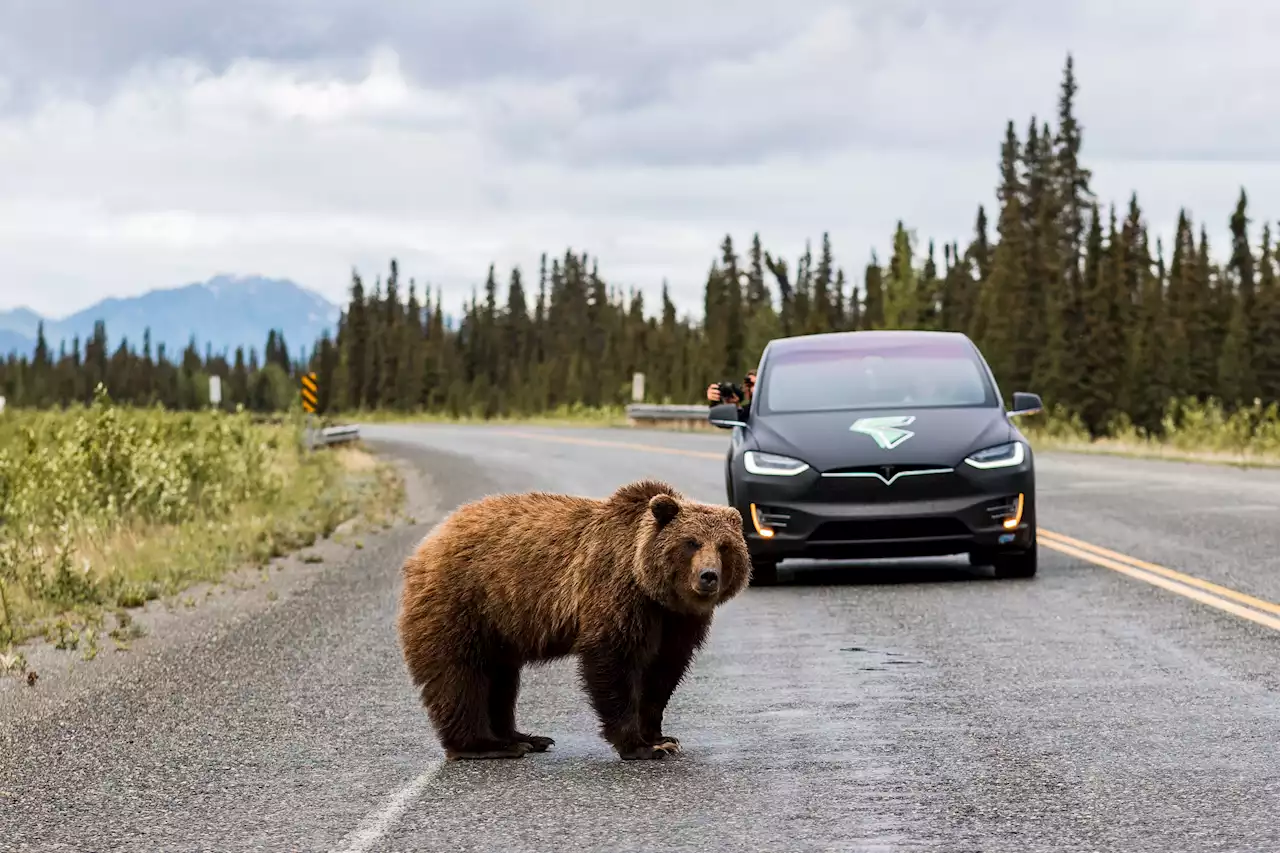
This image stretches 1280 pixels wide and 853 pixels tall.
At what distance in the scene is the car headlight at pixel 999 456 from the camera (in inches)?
488

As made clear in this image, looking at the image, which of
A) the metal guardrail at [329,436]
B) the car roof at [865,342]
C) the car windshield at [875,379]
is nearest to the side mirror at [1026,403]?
the car windshield at [875,379]

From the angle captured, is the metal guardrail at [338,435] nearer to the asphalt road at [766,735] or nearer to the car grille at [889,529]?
the asphalt road at [766,735]

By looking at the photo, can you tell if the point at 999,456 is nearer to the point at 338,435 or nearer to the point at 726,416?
the point at 726,416

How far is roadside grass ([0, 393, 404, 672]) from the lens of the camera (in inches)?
481

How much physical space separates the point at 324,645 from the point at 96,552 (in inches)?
232

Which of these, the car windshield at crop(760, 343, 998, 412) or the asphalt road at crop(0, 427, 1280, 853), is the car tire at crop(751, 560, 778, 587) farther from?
the car windshield at crop(760, 343, 998, 412)

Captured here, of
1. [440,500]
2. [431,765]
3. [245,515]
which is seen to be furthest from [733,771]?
[440,500]

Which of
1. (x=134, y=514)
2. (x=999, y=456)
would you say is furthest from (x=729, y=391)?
(x=134, y=514)

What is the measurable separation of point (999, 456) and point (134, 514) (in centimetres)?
1033

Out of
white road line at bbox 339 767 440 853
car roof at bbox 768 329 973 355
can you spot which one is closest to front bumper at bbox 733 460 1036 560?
car roof at bbox 768 329 973 355

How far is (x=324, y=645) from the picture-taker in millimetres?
10242

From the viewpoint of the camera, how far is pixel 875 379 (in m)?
13.6

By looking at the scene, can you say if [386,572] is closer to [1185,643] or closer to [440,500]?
[1185,643]

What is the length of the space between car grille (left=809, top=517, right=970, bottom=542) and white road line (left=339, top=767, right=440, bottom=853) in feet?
20.1
